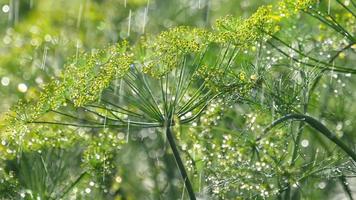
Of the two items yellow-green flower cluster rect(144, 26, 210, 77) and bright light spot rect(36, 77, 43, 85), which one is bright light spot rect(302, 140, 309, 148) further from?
bright light spot rect(36, 77, 43, 85)

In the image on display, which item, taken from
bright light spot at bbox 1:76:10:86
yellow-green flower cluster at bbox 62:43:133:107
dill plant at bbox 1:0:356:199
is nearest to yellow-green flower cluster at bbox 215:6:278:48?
dill plant at bbox 1:0:356:199

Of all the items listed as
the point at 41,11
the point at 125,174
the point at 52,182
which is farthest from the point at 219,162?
the point at 41,11

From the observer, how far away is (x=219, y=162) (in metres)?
9.31

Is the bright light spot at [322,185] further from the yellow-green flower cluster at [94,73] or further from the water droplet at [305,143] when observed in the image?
the yellow-green flower cluster at [94,73]

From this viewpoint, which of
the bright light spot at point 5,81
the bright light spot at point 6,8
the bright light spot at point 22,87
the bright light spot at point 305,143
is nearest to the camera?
the bright light spot at point 305,143

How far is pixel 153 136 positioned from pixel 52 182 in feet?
11.4

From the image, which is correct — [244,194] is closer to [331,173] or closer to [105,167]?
[331,173]

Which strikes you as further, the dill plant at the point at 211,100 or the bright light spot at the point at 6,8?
the bright light spot at the point at 6,8

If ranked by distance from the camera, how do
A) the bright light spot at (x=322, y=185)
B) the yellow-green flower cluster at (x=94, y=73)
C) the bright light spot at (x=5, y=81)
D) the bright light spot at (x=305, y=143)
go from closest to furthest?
the yellow-green flower cluster at (x=94, y=73) < the bright light spot at (x=305, y=143) < the bright light spot at (x=322, y=185) < the bright light spot at (x=5, y=81)

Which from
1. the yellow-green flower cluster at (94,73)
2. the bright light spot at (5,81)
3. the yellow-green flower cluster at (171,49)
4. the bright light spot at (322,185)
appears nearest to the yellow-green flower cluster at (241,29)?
the yellow-green flower cluster at (171,49)

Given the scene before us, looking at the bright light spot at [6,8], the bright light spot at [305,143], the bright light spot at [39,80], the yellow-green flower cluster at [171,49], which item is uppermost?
the bright light spot at [6,8]

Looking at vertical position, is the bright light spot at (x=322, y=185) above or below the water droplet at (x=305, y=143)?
below

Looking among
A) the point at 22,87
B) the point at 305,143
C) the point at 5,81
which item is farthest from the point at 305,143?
the point at 5,81

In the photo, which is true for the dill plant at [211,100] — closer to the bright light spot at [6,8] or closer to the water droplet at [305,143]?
the water droplet at [305,143]
